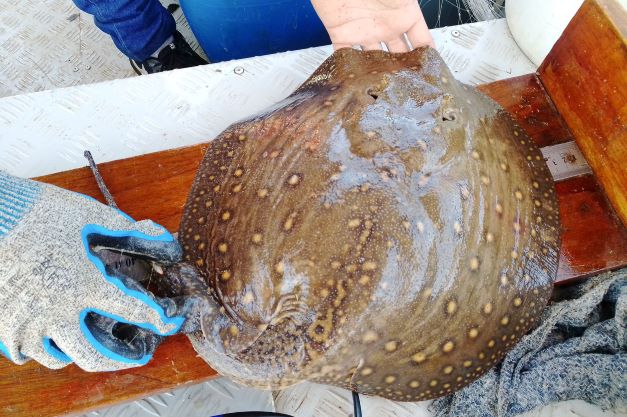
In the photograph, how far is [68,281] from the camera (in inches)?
53.3

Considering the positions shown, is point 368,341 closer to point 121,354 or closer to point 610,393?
point 121,354

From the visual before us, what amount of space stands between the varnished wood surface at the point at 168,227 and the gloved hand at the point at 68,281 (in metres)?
0.38

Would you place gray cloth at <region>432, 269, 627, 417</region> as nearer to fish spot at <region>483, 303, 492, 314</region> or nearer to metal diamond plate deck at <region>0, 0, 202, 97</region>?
fish spot at <region>483, 303, 492, 314</region>

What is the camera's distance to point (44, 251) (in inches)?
52.5

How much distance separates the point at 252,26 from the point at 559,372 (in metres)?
2.43

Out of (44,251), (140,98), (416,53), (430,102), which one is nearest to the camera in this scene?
(44,251)

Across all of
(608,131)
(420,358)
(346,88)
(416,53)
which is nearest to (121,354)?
(420,358)

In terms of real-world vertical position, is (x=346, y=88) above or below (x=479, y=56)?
above

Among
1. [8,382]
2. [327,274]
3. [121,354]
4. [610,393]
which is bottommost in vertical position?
[610,393]

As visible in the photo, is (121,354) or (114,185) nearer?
(121,354)

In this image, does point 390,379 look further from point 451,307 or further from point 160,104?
point 160,104

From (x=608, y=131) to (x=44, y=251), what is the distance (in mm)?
→ 2212

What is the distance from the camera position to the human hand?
7.43 feet

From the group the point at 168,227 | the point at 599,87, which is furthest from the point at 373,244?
the point at 599,87
